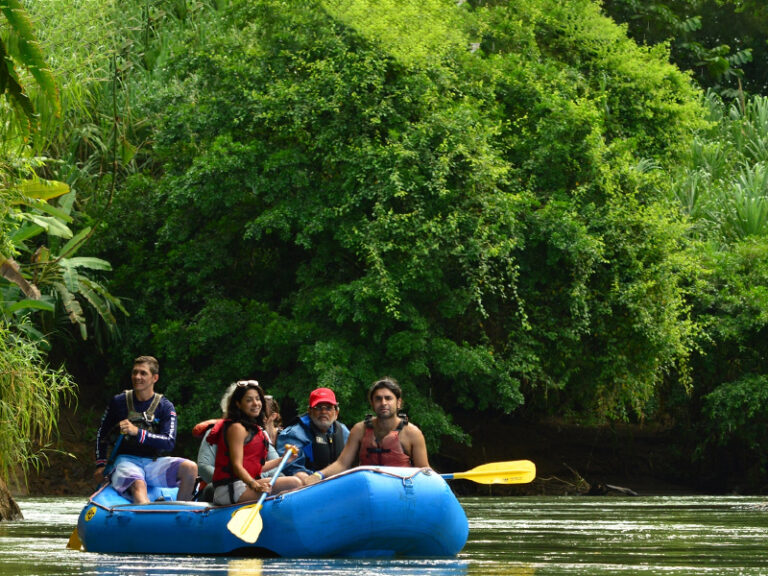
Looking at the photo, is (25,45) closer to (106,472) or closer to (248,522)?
(248,522)

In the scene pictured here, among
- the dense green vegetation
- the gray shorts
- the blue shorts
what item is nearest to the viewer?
the gray shorts

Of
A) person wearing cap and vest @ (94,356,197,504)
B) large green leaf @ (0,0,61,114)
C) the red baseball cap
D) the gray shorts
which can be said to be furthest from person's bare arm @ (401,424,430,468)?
large green leaf @ (0,0,61,114)

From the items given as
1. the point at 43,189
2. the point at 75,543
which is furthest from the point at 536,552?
the point at 43,189

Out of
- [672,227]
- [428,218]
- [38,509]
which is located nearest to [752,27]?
[672,227]

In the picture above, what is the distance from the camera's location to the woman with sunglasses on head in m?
9.55

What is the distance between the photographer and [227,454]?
9727 millimetres

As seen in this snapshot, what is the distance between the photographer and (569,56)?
2577 centimetres

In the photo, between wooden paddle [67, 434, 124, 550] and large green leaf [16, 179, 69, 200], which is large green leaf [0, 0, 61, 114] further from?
large green leaf [16, 179, 69, 200]

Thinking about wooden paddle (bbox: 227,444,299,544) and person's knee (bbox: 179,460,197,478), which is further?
person's knee (bbox: 179,460,197,478)

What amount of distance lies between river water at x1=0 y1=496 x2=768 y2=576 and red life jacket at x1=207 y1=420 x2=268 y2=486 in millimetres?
583

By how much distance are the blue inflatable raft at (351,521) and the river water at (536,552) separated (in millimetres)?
100

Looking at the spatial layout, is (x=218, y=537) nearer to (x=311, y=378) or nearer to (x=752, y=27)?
(x=311, y=378)

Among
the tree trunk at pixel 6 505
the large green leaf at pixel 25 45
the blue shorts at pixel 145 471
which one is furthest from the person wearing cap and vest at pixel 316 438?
the tree trunk at pixel 6 505

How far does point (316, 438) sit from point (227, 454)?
0.88 m
